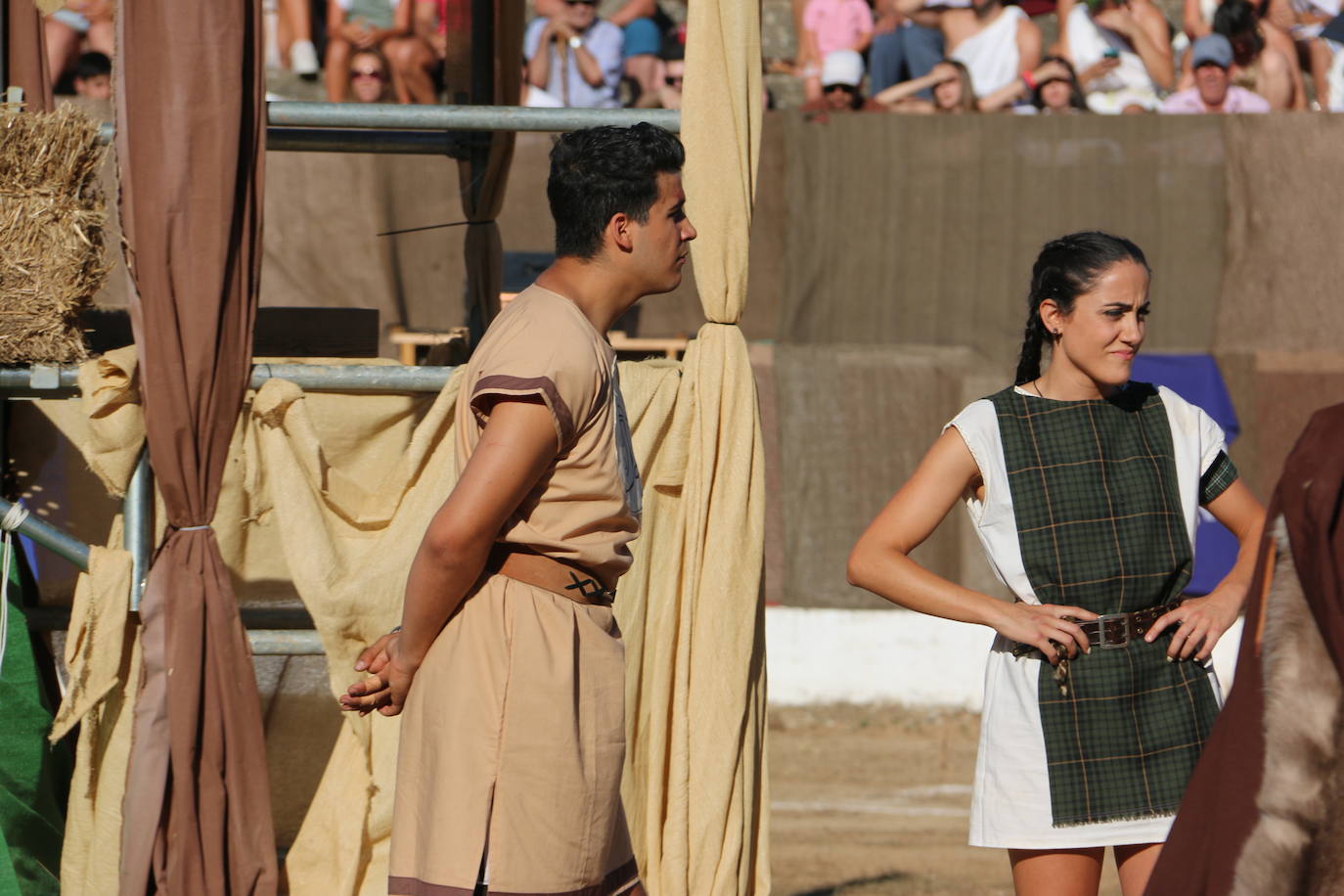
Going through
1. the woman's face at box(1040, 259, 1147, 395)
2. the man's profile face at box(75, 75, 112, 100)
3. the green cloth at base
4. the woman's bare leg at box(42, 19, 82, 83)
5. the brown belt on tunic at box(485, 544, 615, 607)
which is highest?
the woman's bare leg at box(42, 19, 82, 83)

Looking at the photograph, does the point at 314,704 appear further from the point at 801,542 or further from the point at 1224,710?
the point at 801,542

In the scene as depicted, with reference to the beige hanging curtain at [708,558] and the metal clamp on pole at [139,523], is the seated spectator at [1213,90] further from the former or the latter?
the metal clamp on pole at [139,523]

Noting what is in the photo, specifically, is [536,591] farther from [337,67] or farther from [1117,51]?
[1117,51]

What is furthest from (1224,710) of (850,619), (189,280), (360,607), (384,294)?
(384,294)

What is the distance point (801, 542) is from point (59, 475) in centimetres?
473

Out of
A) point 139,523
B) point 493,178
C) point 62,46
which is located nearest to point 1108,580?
point 139,523

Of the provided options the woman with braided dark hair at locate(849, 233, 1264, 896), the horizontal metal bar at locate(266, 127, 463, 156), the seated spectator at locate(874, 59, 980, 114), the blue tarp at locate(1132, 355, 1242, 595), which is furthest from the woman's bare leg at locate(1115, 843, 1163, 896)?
the seated spectator at locate(874, 59, 980, 114)

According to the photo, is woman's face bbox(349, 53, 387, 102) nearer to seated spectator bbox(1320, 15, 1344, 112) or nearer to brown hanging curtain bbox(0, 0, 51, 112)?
brown hanging curtain bbox(0, 0, 51, 112)

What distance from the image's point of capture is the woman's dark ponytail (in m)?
3.24

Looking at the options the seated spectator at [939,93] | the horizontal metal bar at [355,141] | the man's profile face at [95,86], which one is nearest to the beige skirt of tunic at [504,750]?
the horizontal metal bar at [355,141]

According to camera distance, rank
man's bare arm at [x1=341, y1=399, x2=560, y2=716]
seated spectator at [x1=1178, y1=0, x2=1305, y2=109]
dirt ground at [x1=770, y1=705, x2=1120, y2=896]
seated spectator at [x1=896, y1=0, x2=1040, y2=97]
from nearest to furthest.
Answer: man's bare arm at [x1=341, y1=399, x2=560, y2=716], dirt ground at [x1=770, y1=705, x2=1120, y2=896], seated spectator at [x1=896, y1=0, x2=1040, y2=97], seated spectator at [x1=1178, y1=0, x2=1305, y2=109]

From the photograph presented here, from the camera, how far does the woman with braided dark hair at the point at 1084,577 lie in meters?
3.11

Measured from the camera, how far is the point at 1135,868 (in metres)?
3.16

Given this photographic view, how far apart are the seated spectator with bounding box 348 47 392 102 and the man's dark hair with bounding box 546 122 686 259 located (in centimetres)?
756
